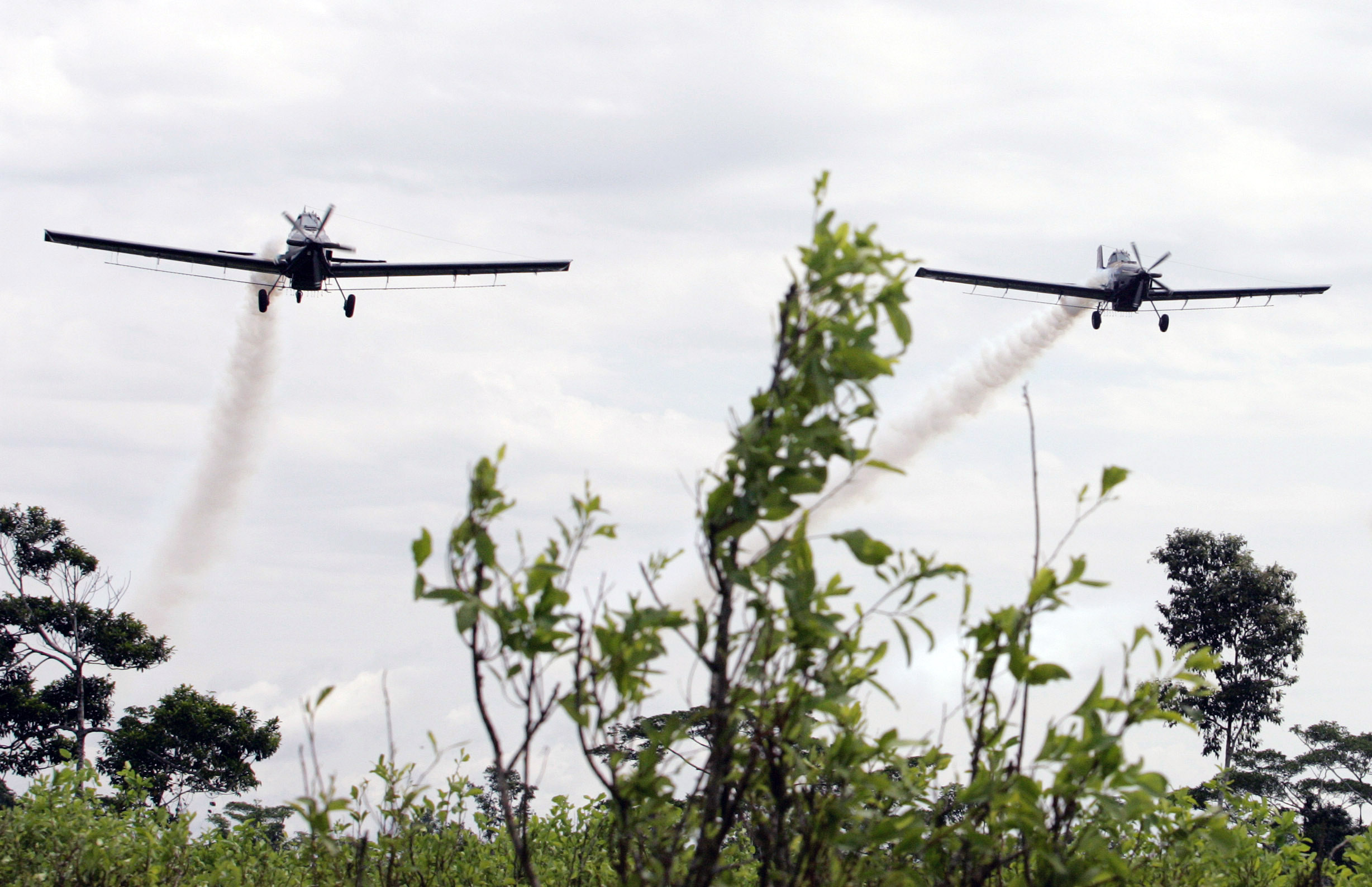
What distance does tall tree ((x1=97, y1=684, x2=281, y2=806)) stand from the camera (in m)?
60.2

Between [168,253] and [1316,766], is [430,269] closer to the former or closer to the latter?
[168,253]

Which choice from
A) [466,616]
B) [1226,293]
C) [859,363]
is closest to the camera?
[466,616]

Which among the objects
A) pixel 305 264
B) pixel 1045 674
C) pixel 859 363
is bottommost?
pixel 1045 674

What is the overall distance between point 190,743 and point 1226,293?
177ft

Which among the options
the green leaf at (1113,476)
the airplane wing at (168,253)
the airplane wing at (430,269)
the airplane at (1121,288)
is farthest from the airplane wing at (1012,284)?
the green leaf at (1113,476)

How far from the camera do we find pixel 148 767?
59719 mm

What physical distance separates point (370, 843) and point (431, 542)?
584cm

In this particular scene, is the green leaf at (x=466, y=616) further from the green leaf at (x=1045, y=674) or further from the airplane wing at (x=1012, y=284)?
the airplane wing at (x=1012, y=284)

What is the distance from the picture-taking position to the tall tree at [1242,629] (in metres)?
59.4

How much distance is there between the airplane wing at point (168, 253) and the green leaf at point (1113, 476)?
4519 centimetres

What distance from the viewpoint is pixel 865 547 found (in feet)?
13.0

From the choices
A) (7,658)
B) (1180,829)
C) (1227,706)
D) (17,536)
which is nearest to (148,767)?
(7,658)

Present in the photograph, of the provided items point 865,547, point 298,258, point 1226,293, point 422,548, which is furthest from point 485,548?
point 1226,293

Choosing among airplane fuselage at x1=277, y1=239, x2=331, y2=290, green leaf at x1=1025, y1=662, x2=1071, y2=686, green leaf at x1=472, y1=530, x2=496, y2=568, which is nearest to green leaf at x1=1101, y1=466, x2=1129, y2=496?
green leaf at x1=1025, y1=662, x2=1071, y2=686
